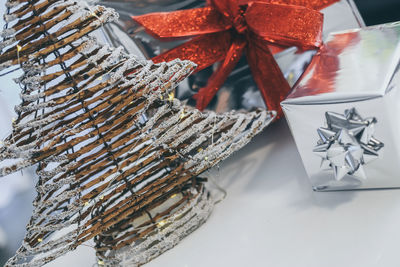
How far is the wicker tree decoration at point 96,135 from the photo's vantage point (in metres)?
0.37

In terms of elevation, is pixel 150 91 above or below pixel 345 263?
above

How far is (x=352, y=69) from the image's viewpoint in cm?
39

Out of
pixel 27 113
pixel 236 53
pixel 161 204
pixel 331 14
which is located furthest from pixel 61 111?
pixel 331 14

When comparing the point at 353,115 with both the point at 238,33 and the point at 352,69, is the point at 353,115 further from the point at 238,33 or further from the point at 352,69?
the point at 238,33

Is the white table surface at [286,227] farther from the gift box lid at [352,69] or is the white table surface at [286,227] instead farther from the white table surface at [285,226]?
the gift box lid at [352,69]

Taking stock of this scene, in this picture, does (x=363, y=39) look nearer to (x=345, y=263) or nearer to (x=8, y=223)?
(x=345, y=263)

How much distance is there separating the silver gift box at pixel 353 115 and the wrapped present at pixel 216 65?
154mm

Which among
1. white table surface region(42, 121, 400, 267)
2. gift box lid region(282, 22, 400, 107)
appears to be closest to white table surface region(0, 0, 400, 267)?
white table surface region(42, 121, 400, 267)

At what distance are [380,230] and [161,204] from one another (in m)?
0.21

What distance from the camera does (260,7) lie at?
19.4 inches

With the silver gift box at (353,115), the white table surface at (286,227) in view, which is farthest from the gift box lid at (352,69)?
the white table surface at (286,227)

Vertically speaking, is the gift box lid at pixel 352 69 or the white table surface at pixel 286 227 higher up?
the gift box lid at pixel 352 69

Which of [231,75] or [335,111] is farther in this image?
[231,75]

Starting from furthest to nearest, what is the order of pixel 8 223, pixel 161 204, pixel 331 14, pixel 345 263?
pixel 8 223, pixel 331 14, pixel 161 204, pixel 345 263
